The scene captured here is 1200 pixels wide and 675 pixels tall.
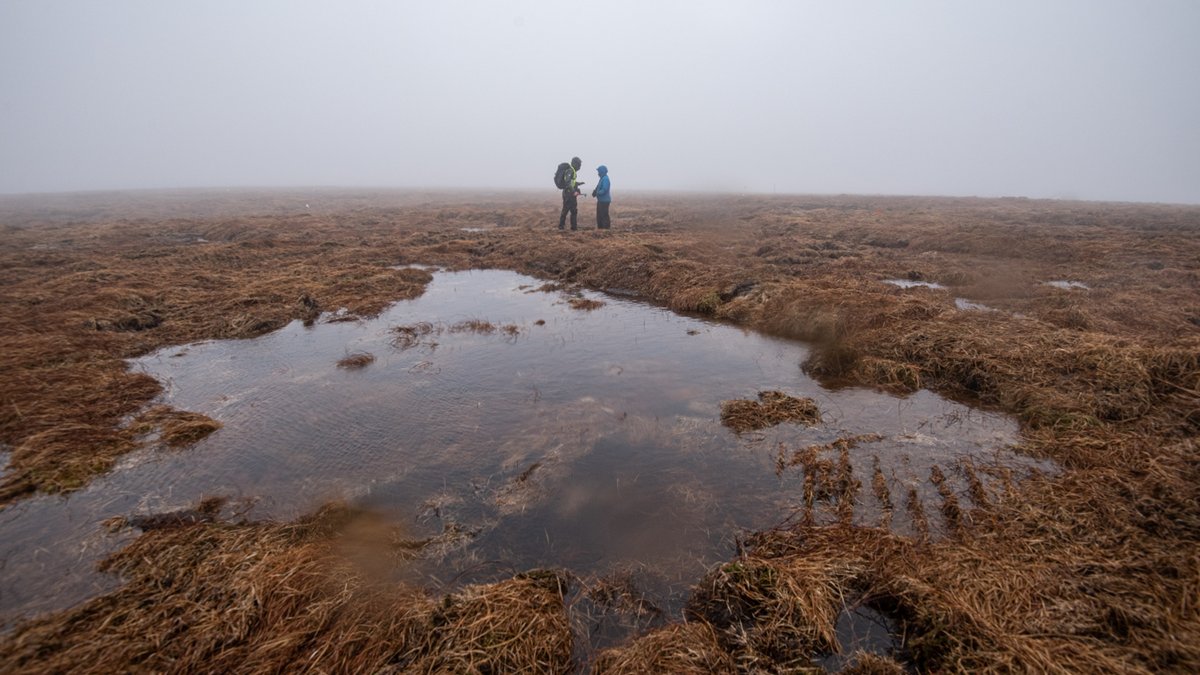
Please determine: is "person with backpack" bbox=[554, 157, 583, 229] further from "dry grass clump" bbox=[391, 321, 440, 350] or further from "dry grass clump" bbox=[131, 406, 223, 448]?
"dry grass clump" bbox=[131, 406, 223, 448]

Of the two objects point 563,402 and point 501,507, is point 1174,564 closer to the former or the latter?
point 501,507

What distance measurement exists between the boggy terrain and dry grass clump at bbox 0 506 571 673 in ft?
0.06

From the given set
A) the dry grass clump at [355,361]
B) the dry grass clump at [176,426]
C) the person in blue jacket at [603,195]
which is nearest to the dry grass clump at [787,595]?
the dry grass clump at [176,426]

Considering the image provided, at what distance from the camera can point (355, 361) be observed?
9.62 meters

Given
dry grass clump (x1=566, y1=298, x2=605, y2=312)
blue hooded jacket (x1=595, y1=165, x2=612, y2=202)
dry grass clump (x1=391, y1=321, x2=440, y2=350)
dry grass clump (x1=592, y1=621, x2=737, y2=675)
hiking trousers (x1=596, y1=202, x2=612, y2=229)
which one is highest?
blue hooded jacket (x1=595, y1=165, x2=612, y2=202)

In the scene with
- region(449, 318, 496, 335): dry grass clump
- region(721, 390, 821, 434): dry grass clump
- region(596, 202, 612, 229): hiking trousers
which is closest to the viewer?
region(721, 390, 821, 434): dry grass clump

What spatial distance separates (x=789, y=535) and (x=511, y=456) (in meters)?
3.63

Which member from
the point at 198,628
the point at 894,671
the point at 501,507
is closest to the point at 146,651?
the point at 198,628

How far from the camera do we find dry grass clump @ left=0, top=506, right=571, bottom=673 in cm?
337

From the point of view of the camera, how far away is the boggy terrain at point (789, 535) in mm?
3443

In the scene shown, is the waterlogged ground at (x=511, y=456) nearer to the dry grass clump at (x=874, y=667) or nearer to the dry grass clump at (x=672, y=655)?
the dry grass clump at (x=672, y=655)

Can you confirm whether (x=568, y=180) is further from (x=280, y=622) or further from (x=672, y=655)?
(x=672, y=655)

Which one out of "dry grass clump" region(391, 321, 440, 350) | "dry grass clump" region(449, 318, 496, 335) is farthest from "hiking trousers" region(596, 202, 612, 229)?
"dry grass clump" region(391, 321, 440, 350)

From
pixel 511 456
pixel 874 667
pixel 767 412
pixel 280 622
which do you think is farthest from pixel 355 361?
pixel 874 667
